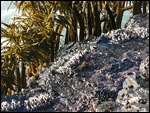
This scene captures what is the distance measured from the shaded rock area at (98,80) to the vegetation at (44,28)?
4.76 feet

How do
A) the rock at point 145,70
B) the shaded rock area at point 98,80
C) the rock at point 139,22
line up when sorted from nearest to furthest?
the shaded rock area at point 98,80
the rock at point 145,70
the rock at point 139,22

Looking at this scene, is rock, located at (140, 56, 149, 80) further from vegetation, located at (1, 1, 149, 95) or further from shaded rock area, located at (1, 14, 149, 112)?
vegetation, located at (1, 1, 149, 95)

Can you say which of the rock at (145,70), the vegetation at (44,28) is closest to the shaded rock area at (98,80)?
the rock at (145,70)

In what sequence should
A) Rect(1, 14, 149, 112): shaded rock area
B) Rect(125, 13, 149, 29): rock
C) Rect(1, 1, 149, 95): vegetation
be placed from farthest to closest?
Rect(1, 1, 149, 95): vegetation
Rect(125, 13, 149, 29): rock
Rect(1, 14, 149, 112): shaded rock area

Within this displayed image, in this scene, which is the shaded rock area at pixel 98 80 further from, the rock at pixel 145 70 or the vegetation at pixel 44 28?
the vegetation at pixel 44 28

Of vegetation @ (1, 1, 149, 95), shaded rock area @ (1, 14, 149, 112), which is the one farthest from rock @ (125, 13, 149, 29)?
vegetation @ (1, 1, 149, 95)

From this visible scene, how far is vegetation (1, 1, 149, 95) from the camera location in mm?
7574

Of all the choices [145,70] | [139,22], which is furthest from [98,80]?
[139,22]

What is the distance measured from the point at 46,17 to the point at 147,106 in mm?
4297

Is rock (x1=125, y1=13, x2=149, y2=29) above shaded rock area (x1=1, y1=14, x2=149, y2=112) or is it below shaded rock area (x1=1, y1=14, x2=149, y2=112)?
above

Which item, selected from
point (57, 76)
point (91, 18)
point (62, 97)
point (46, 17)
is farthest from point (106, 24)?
point (62, 97)

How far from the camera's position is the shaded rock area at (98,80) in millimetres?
4457

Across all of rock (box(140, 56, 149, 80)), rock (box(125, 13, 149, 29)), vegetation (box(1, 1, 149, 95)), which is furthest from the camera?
vegetation (box(1, 1, 149, 95))

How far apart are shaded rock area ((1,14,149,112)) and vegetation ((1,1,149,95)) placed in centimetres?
145
